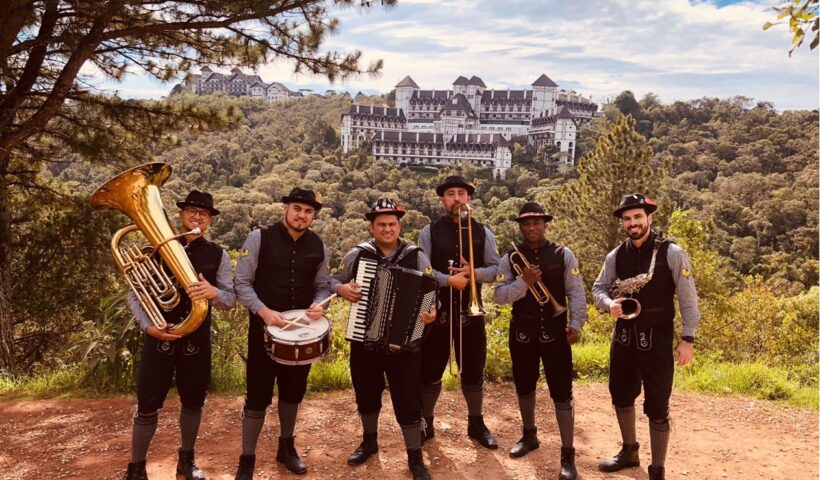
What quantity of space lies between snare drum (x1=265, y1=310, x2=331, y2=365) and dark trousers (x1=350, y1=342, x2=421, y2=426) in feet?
1.18

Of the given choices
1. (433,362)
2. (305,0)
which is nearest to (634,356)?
(433,362)

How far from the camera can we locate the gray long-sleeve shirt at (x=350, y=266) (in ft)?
14.3

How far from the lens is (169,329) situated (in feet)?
12.6

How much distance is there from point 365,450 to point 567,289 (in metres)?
2.04

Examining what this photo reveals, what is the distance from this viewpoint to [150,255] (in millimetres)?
3855

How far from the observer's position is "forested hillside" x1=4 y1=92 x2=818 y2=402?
935 cm

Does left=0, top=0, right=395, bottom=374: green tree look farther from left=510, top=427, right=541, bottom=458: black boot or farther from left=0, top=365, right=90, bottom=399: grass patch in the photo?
left=510, top=427, right=541, bottom=458: black boot

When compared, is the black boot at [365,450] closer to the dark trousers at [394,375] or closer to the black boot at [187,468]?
the dark trousers at [394,375]

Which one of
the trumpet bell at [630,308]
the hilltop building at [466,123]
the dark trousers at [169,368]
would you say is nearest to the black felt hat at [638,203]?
the trumpet bell at [630,308]

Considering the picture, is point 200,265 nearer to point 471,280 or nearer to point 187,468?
point 187,468

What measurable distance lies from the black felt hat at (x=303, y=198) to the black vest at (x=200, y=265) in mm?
634

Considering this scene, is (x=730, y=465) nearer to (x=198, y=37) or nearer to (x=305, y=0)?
(x=305, y=0)

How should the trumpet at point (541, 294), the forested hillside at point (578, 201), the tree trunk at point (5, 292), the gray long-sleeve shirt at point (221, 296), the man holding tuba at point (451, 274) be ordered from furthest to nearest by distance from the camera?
1. the forested hillside at point (578, 201)
2. the tree trunk at point (5, 292)
3. the man holding tuba at point (451, 274)
4. the trumpet at point (541, 294)
5. the gray long-sleeve shirt at point (221, 296)

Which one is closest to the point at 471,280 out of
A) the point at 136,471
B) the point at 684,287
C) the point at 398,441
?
the point at 684,287
